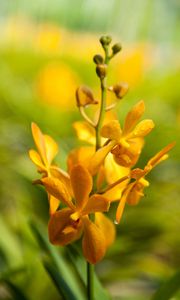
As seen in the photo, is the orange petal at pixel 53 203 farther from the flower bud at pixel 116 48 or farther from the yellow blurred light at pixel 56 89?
the yellow blurred light at pixel 56 89

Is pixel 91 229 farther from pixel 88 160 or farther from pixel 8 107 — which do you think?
pixel 8 107

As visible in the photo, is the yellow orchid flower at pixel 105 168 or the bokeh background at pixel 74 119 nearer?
the yellow orchid flower at pixel 105 168

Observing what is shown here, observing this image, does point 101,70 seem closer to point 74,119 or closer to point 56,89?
point 74,119

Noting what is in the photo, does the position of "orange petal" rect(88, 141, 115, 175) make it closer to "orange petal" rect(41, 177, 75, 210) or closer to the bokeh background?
"orange petal" rect(41, 177, 75, 210)

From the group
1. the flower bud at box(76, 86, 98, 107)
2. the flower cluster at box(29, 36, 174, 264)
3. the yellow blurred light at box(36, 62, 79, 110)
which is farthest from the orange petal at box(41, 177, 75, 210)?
the yellow blurred light at box(36, 62, 79, 110)

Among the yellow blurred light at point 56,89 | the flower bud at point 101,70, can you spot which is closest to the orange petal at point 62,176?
the flower bud at point 101,70

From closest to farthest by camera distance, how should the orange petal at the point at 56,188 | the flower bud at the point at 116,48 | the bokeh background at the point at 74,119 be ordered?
the orange petal at the point at 56,188
the flower bud at the point at 116,48
the bokeh background at the point at 74,119

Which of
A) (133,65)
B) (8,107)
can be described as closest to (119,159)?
(8,107)
